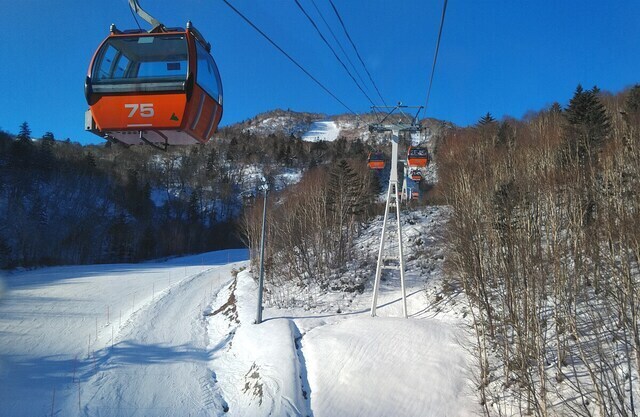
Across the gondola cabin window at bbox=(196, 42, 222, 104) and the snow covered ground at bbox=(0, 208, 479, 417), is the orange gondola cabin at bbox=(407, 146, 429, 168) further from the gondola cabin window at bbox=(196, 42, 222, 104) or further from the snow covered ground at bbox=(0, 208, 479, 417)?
the gondola cabin window at bbox=(196, 42, 222, 104)

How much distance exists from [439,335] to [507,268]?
3818 mm

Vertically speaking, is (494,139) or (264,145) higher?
(264,145)

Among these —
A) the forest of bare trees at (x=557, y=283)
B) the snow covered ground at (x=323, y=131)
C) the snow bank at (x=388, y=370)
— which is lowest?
the snow bank at (x=388, y=370)

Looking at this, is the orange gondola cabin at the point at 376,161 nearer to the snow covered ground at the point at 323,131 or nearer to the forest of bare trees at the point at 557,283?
the forest of bare trees at the point at 557,283

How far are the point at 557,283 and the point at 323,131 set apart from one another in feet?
556

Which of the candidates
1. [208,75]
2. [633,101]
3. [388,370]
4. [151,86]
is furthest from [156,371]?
[633,101]

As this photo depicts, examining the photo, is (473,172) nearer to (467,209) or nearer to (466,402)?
(467,209)

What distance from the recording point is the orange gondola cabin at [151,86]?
210 inches

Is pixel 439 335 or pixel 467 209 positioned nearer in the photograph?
pixel 439 335

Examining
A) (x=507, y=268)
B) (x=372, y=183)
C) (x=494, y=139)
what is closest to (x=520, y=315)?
(x=507, y=268)

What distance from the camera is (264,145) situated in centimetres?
11000

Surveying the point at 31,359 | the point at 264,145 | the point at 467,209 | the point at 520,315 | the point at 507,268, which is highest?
the point at 264,145

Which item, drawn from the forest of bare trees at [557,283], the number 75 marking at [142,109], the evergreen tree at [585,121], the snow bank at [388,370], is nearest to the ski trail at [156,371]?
the snow bank at [388,370]

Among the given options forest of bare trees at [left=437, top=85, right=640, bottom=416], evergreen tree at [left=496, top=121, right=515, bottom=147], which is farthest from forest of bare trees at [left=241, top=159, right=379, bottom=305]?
evergreen tree at [left=496, top=121, right=515, bottom=147]
